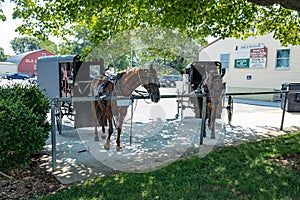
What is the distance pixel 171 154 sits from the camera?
477 centimetres

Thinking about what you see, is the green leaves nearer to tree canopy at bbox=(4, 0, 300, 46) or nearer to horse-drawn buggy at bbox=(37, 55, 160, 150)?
tree canopy at bbox=(4, 0, 300, 46)

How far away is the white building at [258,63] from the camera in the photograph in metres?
14.8

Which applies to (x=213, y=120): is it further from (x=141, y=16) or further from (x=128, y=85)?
(x=141, y=16)

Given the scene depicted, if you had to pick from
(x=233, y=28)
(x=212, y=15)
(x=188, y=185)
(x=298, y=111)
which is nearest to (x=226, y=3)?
(x=212, y=15)

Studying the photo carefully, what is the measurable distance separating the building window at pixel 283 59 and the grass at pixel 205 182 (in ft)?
41.5

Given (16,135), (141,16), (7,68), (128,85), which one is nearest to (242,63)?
(141,16)

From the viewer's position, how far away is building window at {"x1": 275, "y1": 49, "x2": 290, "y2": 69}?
15.0 m

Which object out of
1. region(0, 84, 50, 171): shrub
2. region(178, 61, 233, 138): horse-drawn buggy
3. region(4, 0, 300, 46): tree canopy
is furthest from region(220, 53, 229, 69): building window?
region(0, 84, 50, 171): shrub

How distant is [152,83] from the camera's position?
413cm

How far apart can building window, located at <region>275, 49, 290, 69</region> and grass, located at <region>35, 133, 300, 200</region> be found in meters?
12.7

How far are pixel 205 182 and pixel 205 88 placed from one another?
304 centimetres

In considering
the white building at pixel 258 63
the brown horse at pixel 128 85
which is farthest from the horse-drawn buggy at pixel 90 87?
the white building at pixel 258 63

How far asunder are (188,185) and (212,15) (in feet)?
14.3

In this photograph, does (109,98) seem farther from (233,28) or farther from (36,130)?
(233,28)
